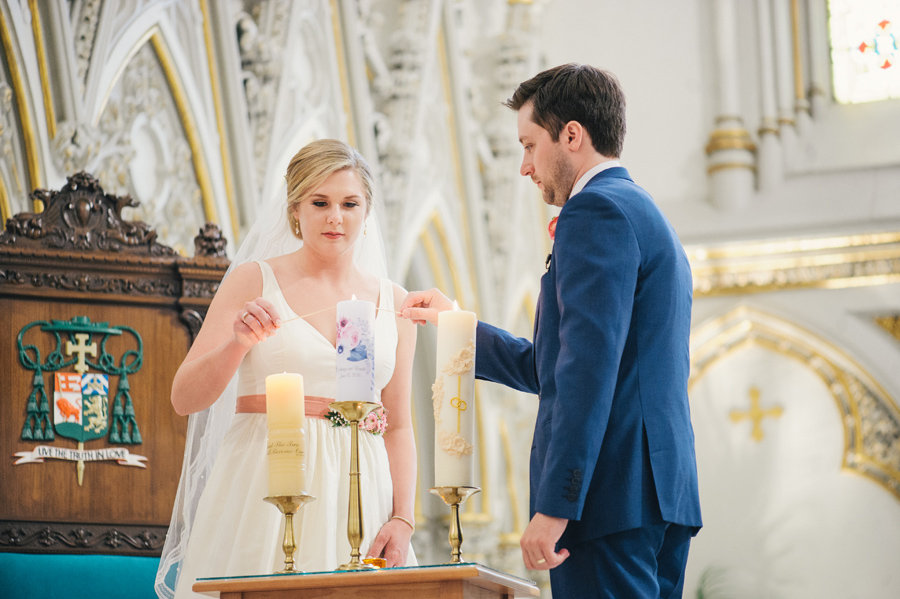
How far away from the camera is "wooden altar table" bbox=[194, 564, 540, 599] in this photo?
1.71 metres

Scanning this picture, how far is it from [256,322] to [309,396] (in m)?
0.40

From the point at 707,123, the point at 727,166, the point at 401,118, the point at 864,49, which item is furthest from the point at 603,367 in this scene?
the point at 864,49

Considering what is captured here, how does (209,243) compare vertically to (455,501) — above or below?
above

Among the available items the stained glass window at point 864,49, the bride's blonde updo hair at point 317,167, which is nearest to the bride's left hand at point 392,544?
the bride's blonde updo hair at point 317,167

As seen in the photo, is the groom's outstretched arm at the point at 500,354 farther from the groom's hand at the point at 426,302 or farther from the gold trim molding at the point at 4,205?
the gold trim molding at the point at 4,205

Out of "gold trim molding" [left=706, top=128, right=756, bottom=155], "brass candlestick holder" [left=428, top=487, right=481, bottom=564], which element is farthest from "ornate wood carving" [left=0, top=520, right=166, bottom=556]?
"gold trim molding" [left=706, top=128, right=756, bottom=155]

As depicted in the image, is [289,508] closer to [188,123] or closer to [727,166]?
[188,123]

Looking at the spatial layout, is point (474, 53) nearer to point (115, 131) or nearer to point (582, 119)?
point (115, 131)

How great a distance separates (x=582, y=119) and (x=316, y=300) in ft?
2.52

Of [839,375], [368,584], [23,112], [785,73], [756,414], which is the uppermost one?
[785,73]

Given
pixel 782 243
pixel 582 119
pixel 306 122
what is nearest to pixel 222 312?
pixel 582 119

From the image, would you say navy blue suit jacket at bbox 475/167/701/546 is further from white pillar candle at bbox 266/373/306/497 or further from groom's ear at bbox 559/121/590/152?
white pillar candle at bbox 266/373/306/497

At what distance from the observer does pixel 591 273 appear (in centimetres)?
210

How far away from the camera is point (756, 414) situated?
30.1ft
